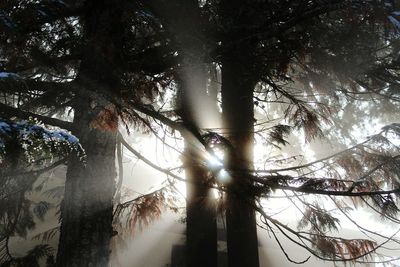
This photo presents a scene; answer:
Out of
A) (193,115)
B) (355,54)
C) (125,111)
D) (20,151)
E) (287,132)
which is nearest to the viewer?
(20,151)

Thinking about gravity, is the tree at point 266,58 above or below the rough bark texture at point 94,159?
above

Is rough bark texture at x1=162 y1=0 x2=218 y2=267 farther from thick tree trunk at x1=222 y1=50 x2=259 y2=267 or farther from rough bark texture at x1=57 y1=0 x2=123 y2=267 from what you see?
rough bark texture at x1=57 y1=0 x2=123 y2=267

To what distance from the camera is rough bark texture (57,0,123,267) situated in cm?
385

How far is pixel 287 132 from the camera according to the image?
16.0ft

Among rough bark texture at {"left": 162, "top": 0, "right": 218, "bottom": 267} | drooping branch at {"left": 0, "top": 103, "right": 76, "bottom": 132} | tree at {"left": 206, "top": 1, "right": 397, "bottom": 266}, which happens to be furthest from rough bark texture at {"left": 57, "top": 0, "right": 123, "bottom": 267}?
tree at {"left": 206, "top": 1, "right": 397, "bottom": 266}

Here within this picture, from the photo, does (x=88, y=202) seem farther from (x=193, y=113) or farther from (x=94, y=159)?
(x=193, y=113)

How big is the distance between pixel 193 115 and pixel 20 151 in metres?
3.80

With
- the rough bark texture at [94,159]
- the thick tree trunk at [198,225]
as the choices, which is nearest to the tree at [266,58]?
the thick tree trunk at [198,225]

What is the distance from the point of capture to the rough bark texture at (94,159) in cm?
385

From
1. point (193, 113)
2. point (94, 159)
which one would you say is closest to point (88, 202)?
point (94, 159)

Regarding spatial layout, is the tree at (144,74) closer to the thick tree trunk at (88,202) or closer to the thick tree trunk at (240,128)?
the thick tree trunk at (88,202)

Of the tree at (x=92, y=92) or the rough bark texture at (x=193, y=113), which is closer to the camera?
the tree at (x=92, y=92)

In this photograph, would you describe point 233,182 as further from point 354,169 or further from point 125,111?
point 354,169

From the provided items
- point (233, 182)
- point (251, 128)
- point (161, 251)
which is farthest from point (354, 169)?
point (161, 251)
